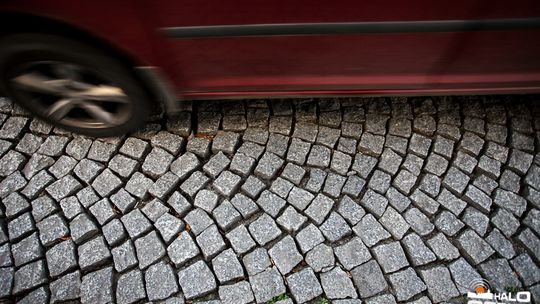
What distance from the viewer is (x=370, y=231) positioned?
2.68 m

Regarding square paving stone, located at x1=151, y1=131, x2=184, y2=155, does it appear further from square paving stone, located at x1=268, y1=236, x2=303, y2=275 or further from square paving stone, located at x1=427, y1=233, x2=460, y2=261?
square paving stone, located at x1=427, y1=233, x2=460, y2=261

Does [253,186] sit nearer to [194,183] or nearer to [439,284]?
[194,183]

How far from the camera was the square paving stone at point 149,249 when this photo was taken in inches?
102

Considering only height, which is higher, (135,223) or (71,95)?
(71,95)

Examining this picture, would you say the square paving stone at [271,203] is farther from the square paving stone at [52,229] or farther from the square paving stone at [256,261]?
the square paving stone at [52,229]

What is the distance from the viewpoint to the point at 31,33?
2322 millimetres

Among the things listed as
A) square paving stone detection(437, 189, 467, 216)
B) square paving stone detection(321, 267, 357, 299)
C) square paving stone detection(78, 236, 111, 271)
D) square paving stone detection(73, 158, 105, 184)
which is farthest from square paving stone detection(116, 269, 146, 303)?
square paving stone detection(437, 189, 467, 216)

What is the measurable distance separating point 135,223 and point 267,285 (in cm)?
99

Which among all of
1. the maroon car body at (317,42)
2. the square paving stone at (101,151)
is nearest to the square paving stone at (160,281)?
the square paving stone at (101,151)

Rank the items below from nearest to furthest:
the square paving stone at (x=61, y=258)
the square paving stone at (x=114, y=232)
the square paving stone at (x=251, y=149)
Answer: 1. the square paving stone at (x=61, y=258)
2. the square paving stone at (x=114, y=232)
3. the square paving stone at (x=251, y=149)

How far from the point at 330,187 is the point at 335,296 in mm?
A: 746

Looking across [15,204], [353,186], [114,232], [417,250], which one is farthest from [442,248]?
[15,204]

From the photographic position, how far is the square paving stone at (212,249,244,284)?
253cm

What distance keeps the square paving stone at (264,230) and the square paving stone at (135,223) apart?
2.34 ft
